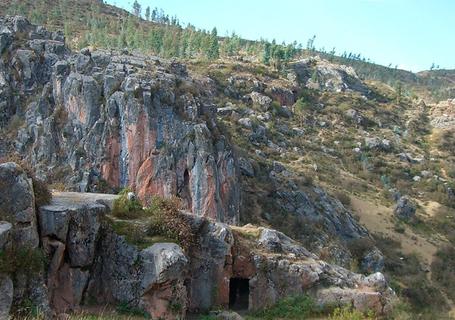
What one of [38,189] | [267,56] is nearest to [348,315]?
[38,189]

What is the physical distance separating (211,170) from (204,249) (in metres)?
18.3

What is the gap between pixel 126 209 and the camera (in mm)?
15414

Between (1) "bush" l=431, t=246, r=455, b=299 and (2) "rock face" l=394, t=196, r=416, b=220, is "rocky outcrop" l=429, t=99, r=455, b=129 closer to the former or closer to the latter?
(2) "rock face" l=394, t=196, r=416, b=220

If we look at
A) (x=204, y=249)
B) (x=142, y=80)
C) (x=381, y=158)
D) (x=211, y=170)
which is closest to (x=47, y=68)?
(x=142, y=80)

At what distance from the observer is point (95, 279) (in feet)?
45.8

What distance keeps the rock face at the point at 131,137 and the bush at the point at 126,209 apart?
17173mm

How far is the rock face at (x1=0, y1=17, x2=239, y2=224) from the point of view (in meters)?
33.6

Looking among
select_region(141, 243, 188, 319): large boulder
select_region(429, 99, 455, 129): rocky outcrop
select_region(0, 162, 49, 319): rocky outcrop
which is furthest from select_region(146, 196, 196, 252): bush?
select_region(429, 99, 455, 129): rocky outcrop

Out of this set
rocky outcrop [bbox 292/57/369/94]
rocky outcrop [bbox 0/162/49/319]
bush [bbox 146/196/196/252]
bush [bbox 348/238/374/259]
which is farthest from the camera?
rocky outcrop [bbox 292/57/369/94]

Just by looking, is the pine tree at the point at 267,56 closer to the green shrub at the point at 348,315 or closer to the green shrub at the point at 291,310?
the green shrub at the point at 291,310

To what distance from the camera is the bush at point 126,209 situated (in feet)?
50.1

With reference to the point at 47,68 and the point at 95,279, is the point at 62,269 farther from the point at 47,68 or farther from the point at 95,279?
the point at 47,68

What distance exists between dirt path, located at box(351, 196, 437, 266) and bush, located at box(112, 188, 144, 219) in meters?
38.6

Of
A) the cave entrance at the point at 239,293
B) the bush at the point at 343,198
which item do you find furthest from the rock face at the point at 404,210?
the cave entrance at the point at 239,293
